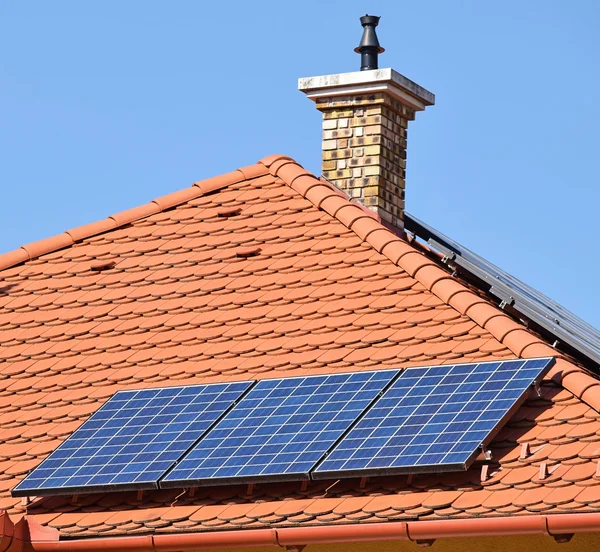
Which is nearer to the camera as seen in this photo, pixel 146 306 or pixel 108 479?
pixel 108 479

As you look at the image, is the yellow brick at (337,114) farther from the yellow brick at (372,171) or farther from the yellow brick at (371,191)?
the yellow brick at (371,191)

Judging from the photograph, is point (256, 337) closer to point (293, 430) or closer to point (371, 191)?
point (293, 430)

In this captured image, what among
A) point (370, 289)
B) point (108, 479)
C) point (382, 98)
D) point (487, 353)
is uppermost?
point (382, 98)

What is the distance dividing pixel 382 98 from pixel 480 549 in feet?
23.7

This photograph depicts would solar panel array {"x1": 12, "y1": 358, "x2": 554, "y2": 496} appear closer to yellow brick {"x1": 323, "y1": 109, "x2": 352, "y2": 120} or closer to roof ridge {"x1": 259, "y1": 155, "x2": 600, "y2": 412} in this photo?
roof ridge {"x1": 259, "y1": 155, "x2": 600, "y2": 412}

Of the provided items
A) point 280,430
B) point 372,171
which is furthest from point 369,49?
point 280,430

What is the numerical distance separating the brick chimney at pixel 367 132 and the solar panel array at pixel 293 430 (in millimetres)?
4539

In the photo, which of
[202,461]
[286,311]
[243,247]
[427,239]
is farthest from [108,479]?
[427,239]

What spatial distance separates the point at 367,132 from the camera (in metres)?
17.0

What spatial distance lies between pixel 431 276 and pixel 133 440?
3.26 m

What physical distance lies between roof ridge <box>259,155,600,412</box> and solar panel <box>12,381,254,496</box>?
84.0 inches

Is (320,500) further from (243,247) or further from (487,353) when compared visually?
(243,247)

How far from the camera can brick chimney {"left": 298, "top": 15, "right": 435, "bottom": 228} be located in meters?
16.8

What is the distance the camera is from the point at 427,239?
17.2 metres
